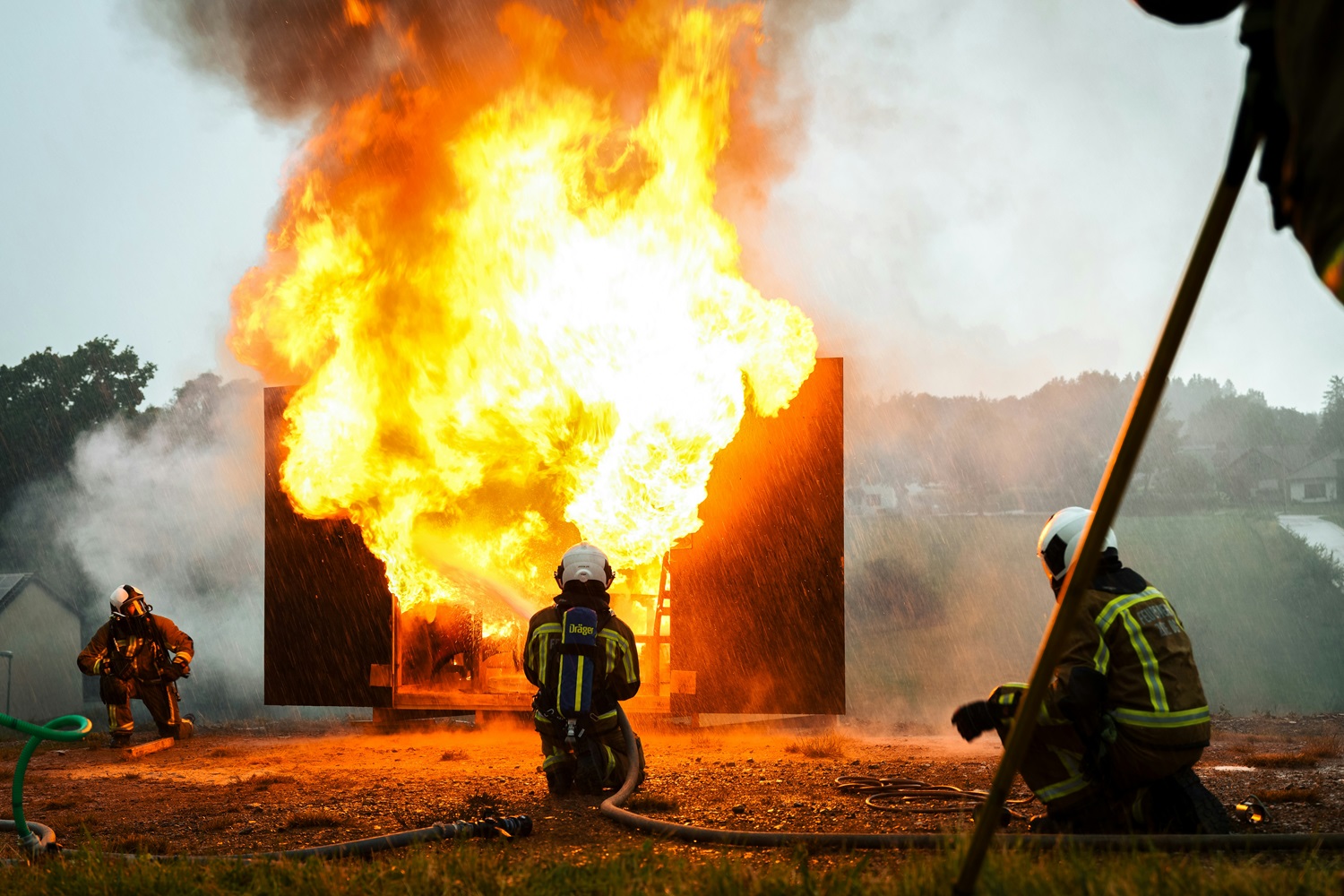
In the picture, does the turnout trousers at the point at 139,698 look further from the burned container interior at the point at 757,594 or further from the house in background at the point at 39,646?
the house in background at the point at 39,646

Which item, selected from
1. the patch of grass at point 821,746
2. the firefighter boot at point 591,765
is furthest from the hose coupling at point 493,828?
the patch of grass at point 821,746

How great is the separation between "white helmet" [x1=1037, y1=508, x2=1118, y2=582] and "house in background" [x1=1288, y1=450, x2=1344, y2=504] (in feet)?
97.2

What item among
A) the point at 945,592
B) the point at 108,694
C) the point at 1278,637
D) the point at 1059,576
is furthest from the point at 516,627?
the point at 1278,637

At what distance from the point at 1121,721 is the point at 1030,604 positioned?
82.3ft

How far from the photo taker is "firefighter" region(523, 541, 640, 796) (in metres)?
6.29

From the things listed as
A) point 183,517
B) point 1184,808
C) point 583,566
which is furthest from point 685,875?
point 183,517

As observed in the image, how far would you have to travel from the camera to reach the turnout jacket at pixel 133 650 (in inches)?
419

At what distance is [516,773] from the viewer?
297 inches

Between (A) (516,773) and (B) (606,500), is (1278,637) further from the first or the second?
(A) (516,773)

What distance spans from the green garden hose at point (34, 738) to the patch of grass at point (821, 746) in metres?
5.55

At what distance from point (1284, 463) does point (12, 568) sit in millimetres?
39397

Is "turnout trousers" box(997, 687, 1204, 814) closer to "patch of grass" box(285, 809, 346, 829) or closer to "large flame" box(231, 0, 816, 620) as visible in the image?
"patch of grass" box(285, 809, 346, 829)

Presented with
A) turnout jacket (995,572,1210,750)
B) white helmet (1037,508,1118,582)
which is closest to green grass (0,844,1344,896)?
turnout jacket (995,572,1210,750)

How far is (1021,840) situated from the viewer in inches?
149
